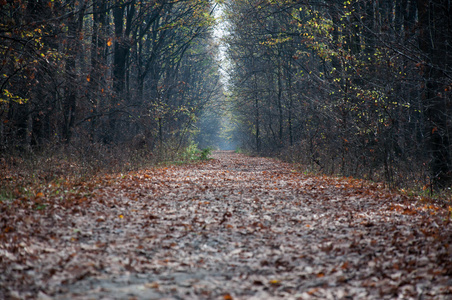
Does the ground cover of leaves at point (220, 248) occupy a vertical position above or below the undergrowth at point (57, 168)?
below

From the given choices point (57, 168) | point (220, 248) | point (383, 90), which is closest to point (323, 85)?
point (383, 90)

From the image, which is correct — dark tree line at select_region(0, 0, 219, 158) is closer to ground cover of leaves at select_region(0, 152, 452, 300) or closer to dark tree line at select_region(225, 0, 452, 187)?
ground cover of leaves at select_region(0, 152, 452, 300)

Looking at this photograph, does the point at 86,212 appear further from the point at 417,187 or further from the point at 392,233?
the point at 417,187

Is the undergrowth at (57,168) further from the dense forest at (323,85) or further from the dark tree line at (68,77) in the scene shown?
the dark tree line at (68,77)

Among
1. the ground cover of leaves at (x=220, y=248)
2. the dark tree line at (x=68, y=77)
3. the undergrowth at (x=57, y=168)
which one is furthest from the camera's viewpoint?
the dark tree line at (x=68, y=77)

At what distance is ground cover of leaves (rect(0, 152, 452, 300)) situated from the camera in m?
3.93

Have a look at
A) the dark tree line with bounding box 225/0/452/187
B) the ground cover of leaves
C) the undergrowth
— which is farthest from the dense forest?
the ground cover of leaves

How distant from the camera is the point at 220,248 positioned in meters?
5.47

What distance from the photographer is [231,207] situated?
26.9 ft

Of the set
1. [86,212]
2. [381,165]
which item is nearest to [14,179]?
[86,212]

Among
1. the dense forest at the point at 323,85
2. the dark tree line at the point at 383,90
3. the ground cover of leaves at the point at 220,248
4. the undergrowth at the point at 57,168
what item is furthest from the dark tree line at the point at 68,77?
the dark tree line at the point at 383,90

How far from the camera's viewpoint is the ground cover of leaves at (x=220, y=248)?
3928 mm

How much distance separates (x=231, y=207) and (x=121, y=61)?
1452 cm

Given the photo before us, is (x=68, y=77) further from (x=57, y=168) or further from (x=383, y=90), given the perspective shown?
(x=383, y=90)
